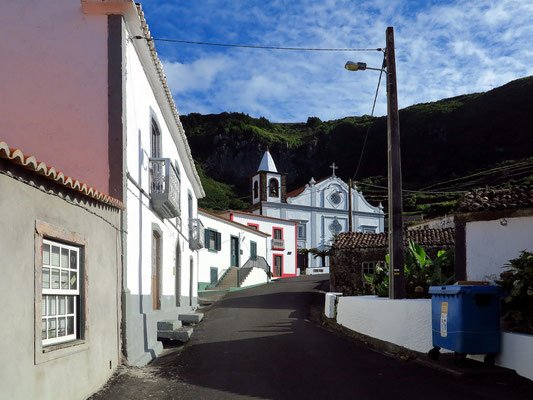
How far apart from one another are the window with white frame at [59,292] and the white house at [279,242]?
36.1 metres

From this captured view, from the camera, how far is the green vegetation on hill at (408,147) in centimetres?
8350

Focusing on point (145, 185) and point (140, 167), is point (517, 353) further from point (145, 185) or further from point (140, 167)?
point (145, 185)

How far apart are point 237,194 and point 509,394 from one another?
9243 centimetres

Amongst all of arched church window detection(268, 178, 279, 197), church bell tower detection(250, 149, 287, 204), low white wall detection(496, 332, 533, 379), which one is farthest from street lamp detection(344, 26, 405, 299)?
arched church window detection(268, 178, 279, 197)

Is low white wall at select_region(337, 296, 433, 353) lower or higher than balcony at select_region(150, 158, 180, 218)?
lower

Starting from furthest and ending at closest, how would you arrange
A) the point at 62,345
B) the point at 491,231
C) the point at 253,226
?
1. the point at 253,226
2. the point at 491,231
3. the point at 62,345

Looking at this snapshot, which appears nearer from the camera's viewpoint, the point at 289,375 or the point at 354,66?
the point at 289,375

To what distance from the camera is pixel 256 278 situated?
1384 inches

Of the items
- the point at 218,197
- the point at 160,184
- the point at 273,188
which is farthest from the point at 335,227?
the point at 160,184

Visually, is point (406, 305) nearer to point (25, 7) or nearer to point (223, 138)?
point (25, 7)

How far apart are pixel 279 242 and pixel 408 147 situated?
Result: 61688 millimetres

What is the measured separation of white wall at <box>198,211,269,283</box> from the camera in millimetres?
32250

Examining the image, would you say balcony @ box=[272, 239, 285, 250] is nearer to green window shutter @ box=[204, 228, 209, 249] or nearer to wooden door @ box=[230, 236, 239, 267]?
wooden door @ box=[230, 236, 239, 267]

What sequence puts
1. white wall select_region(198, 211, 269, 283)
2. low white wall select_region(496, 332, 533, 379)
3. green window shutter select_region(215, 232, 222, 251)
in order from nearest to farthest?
low white wall select_region(496, 332, 533, 379) < white wall select_region(198, 211, 269, 283) < green window shutter select_region(215, 232, 222, 251)
